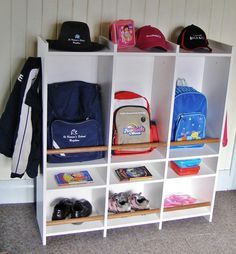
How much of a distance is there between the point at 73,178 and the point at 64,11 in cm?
102

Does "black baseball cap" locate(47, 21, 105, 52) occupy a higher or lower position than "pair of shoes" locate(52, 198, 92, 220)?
higher

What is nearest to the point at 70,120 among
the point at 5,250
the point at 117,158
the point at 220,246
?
the point at 117,158

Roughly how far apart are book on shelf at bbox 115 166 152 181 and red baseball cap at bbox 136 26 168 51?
31.0 inches

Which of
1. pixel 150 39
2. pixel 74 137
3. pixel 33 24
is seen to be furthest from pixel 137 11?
pixel 74 137

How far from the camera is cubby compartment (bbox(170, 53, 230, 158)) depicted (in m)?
2.61

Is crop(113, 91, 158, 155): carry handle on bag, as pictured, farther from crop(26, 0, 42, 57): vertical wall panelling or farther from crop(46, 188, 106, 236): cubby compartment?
crop(26, 0, 42, 57): vertical wall panelling

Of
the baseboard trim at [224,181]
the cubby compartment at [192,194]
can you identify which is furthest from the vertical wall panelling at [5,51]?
the baseboard trim at [224,181]

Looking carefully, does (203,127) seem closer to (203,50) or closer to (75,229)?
(203,50)

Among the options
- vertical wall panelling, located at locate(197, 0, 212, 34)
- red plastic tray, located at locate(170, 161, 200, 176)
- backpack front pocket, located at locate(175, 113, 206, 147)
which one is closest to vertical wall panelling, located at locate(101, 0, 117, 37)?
vertical wall panelling, located at locate(197, 0, 212, 34)

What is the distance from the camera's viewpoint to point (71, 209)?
8.47 feet

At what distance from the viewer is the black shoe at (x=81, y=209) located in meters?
2.54

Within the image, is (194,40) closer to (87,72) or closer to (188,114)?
(188,114)

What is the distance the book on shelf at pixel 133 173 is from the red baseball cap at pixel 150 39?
2.59ft

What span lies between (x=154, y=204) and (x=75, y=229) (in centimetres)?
56
